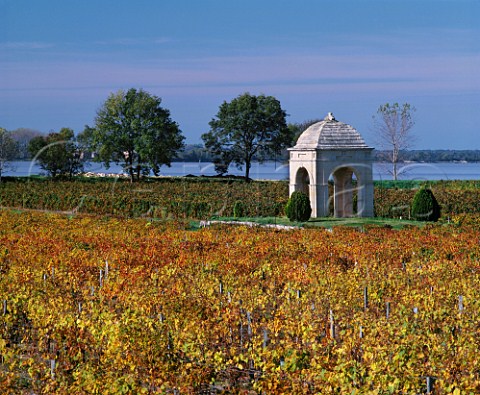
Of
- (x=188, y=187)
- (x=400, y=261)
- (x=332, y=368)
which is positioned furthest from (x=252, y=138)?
(x=332, y=368)

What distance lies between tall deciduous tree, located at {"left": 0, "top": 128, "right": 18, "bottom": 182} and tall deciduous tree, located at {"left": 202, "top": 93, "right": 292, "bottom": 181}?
55.0 feet

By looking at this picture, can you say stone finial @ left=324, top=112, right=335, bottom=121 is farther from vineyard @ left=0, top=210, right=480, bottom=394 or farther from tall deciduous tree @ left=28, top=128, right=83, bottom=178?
tall deciduous tree @ left=28, top=128, right=83, bottom=178

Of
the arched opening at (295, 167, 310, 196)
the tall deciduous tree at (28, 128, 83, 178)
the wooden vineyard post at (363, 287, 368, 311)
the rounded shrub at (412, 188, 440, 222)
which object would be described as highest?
the tall deciduous tree at (28, 128, 83, 178)

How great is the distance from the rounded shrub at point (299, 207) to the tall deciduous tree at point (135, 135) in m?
33.9

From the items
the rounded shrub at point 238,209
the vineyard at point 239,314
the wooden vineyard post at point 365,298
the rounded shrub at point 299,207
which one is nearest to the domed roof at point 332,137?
the rounded shrub at point 299,207

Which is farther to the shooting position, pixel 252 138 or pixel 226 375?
pixel 252 138

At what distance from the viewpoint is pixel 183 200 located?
132 ft

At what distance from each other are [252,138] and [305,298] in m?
55.3

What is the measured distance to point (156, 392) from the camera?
32.9 ft

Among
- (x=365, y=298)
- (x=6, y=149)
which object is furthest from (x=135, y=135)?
(x=365, y=298)

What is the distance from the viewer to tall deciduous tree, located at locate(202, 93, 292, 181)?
69312 millimetres

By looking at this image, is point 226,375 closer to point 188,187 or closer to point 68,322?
point 68,322

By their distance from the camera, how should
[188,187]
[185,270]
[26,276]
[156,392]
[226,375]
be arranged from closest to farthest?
[156,392]
[226,375]
[26,276]
[185,270]
[188,187]

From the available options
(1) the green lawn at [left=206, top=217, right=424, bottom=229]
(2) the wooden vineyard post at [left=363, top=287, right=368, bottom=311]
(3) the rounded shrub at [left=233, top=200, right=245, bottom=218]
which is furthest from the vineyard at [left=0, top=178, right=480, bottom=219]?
(2) the wooden vineyard post at [left=363, top=287, right=368, bottom=311]
